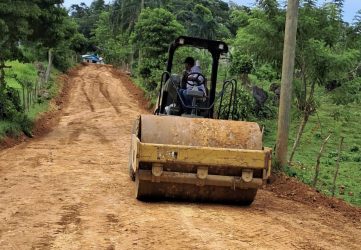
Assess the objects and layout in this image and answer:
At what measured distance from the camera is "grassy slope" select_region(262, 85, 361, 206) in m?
15.0

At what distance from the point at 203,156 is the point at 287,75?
4.97m

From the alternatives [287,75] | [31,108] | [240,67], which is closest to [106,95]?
[240,67]

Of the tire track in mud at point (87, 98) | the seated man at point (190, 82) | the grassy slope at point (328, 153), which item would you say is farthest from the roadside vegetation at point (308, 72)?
the tire track in mud at point (87, 98)

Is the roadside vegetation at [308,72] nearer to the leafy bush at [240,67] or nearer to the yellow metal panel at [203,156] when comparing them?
the leafy bush at [240,67]

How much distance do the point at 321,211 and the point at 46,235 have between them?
16.4ft

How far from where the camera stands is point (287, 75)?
40.6 feet

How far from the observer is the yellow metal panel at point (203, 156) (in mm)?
8047

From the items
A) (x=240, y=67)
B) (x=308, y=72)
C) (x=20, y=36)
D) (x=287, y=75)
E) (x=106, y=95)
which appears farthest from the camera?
(x=106, y=95)

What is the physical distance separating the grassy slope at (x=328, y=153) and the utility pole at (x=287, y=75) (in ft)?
2.36

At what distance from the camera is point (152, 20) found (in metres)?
33.6

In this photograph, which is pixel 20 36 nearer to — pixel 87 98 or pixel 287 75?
pixel 287 75

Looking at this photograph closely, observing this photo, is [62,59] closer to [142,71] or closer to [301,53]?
[142,71]

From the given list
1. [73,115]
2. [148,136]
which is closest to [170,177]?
[148,136]

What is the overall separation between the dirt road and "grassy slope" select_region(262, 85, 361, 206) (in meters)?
4.50
